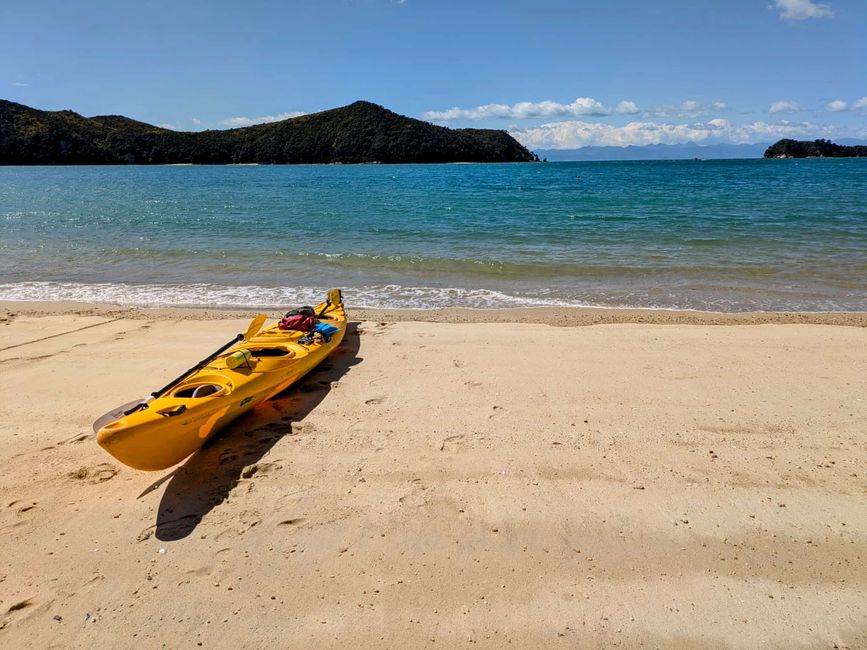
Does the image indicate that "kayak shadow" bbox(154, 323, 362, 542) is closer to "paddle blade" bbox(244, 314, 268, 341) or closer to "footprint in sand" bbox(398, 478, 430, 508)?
"paddle blade" bbox(244, 314, 268, 341)

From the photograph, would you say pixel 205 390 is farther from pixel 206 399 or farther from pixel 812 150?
pixel 812 150

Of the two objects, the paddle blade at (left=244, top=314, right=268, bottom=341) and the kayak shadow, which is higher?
the paddle blade at (left=244, top=314, right=268, bottom=341)

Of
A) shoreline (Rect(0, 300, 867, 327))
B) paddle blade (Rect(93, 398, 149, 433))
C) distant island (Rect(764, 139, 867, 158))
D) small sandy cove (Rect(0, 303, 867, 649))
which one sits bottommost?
small sandy cove (Rect(0, 303, 867, 649))

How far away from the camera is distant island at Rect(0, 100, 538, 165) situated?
10738 centimetres

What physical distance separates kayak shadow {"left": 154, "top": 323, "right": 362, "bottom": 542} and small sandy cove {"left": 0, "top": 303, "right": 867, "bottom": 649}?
0.03 meters

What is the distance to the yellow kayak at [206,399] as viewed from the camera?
165 inches

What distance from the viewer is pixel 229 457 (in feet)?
16.0

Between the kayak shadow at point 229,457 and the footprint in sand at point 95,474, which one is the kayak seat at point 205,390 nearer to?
the kayak shadow at point 229,457

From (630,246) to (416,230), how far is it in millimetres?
7281

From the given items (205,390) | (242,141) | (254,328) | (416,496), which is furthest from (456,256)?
(242,141)

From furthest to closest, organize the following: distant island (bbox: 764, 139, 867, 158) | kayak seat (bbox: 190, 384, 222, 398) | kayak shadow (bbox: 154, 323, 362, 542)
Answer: distant island (bbox: 764, 139, 867, 158), kayak seat (bbox: 190, 384, 222, 398), kayak shadow (bbox: 154, 323, 362, 542)

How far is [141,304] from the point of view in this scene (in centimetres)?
1056

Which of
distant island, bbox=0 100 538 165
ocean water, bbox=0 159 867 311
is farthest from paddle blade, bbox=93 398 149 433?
distant island, bbox=0 100 538 165

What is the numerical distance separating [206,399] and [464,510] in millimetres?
2447
